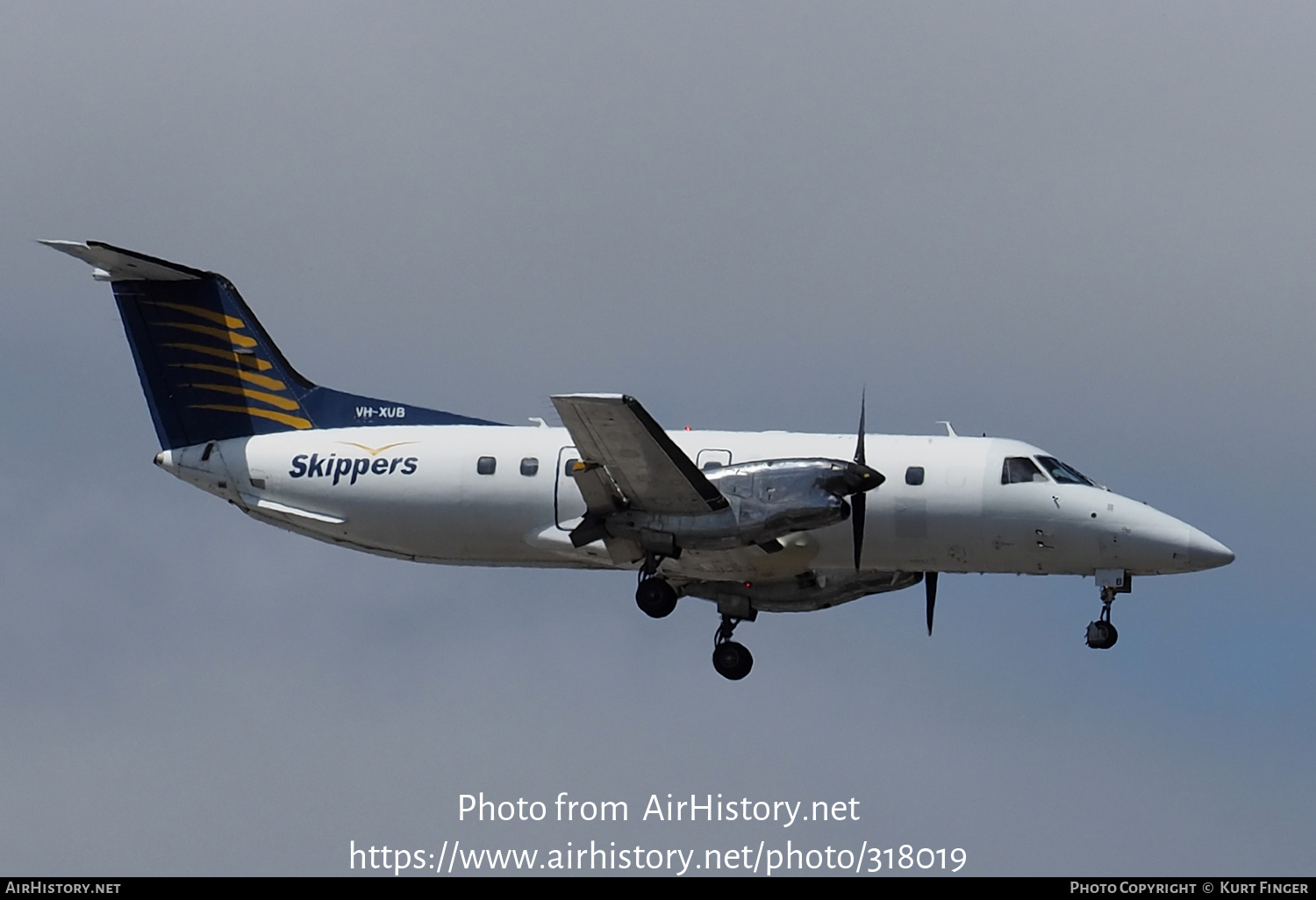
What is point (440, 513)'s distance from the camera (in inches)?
1270

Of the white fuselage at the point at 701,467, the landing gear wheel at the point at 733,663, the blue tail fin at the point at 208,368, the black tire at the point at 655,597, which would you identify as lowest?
the landing gear wheel at the point at 733,663

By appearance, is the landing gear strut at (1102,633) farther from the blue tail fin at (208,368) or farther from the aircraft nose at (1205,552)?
the blue tail fin at (208,368)

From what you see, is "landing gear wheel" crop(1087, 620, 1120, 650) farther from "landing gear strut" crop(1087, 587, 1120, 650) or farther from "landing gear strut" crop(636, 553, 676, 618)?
"landing gear strut" crop(636, 553, 676, 618)

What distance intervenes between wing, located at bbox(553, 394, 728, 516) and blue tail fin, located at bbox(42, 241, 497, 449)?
3.75 meters

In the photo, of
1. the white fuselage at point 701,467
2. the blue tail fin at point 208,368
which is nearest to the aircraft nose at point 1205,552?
the white fuselage at point 701,467

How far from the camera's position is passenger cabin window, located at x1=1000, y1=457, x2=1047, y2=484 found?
104 feet

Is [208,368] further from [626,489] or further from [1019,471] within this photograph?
[1019,471]

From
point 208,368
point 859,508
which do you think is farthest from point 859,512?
point 208,368

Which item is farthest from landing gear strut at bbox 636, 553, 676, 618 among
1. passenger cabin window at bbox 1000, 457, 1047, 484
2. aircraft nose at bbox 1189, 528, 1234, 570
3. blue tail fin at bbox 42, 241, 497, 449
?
aircraft nose at bbox 1189, 528, 1234, 570

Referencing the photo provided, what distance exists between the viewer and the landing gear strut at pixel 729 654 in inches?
1344

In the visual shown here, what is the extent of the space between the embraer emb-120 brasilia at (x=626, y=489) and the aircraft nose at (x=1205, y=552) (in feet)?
0.11
